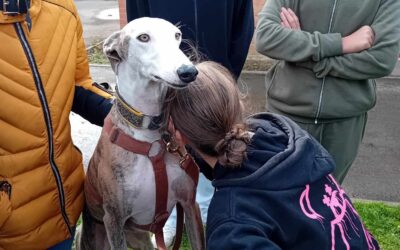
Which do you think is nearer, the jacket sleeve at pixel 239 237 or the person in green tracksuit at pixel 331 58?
the jacket sleeve at pixel 239 237

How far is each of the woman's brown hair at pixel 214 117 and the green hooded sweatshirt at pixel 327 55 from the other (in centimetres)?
101

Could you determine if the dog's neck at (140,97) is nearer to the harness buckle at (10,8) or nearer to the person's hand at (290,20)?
the harness buckle at (10,8)

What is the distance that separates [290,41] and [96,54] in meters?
6.52

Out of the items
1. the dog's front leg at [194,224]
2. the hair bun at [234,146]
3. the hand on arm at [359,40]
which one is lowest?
the dog's front leg at [194,224]

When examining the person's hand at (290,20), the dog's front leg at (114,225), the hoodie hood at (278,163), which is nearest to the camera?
the hoodie hood at (278,163)

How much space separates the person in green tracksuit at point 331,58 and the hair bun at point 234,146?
1086 millimetres

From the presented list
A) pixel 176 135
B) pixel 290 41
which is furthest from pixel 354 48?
pixel 176 135

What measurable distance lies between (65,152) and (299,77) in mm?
1337

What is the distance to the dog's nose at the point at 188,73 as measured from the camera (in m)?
1.58

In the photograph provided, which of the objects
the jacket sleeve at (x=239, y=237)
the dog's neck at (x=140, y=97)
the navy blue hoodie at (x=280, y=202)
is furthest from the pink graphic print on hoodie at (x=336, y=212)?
the dog's neck at (x=140, y=97)

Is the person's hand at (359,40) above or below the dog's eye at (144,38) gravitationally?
below

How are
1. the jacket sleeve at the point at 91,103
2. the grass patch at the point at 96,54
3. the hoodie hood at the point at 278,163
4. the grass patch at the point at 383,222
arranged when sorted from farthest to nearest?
the grass patch at the point at 96,54 → the grass patch at the point at 383,222 → the jacket sleeve at the point at 91,103 → the hoodie hood at the point at 278,163

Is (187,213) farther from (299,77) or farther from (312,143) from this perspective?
(299,77)

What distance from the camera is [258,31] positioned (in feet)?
8.96
